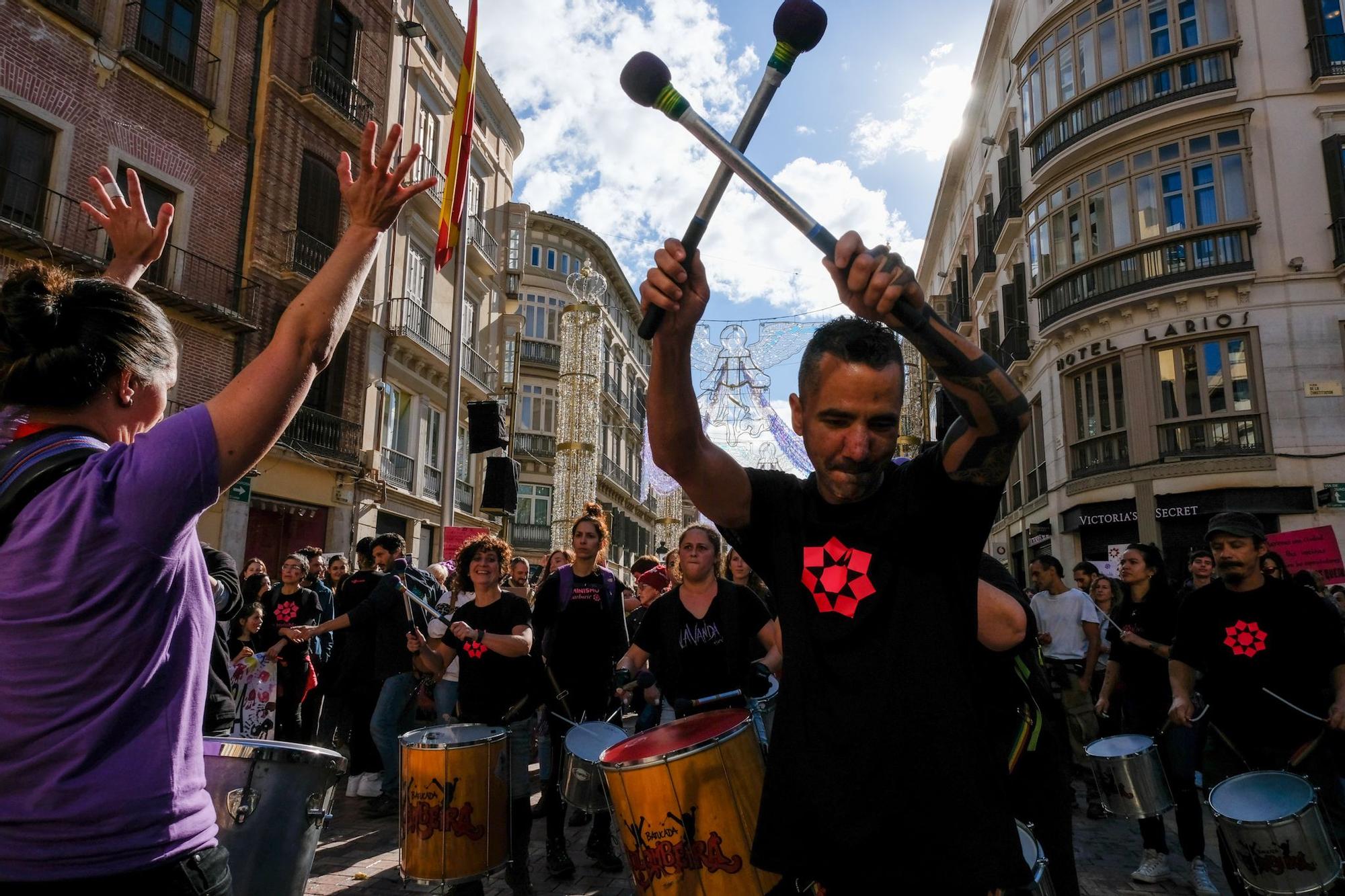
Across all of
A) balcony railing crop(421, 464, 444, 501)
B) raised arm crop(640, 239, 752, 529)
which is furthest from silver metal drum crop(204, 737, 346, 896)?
balcony railing crop(421, 464, 444, 501)

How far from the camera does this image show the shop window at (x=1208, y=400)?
18.2 metres

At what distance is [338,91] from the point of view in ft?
67.0

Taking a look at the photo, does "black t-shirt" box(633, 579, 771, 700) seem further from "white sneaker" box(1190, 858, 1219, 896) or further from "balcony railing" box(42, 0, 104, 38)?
"balcony railing" box(42, 0, 104, 38)

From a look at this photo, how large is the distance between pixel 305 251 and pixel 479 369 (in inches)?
370

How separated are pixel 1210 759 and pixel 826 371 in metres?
4.71

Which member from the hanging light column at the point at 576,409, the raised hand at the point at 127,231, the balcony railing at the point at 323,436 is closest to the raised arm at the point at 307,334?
the raised hand at the point at 127,231

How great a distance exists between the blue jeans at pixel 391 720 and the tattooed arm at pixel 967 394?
7.13 metres

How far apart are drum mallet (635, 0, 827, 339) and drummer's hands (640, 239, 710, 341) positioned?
0.08ft

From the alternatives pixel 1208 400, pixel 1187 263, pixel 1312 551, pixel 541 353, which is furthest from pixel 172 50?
pixel 541 353

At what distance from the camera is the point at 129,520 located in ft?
5.34

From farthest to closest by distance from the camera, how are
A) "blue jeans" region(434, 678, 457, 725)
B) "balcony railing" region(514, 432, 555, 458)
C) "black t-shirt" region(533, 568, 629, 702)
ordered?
"balcony railing" region(514, 432, 555, 458) < "blue jeans" region(434, 678, 457, 725) < "black t-shirt" region(533, 568, 629, 702)

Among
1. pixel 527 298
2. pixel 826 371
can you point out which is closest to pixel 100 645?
pixel 826 371

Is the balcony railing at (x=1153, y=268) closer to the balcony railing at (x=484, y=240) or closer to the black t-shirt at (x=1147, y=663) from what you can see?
the black t-shirt at (x=1147, y=663)

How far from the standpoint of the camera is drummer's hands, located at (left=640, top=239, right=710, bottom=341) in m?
1.94
